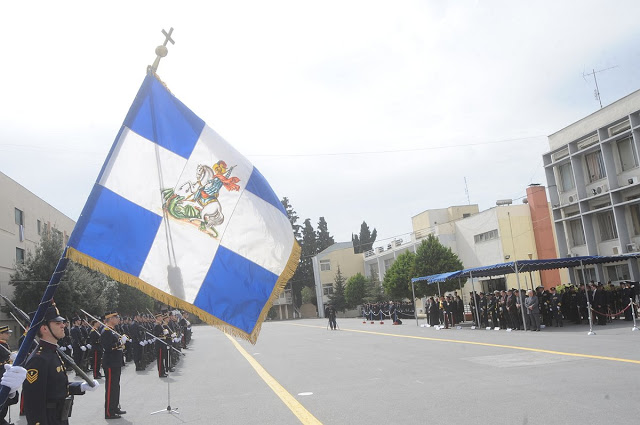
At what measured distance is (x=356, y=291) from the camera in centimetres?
7106

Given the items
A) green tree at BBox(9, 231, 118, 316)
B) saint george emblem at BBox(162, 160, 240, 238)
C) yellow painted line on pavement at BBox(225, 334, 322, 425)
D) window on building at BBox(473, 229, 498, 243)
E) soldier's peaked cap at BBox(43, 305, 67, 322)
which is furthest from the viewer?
window on building at BBox(473, 229, 498, 243)

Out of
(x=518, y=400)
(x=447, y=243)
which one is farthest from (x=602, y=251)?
(x=518, y=400)

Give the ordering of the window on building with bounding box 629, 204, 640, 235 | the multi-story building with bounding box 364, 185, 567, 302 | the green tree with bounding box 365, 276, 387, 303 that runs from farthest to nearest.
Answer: the green tree with bounding box 365, 276, 387, 303 → the multi-story building with bounding box 364, 185, 567, 302 → the window on building with bounding box 629, 204, 640, 235

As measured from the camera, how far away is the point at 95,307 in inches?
1296

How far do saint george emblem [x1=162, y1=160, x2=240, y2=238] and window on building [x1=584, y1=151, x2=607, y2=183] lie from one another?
94.6ft

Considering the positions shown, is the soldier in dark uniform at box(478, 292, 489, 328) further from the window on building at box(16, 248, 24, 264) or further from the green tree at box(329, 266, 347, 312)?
→ the green tree at box(329, 266, 347, 312)

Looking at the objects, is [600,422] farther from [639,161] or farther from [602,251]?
[602,251]

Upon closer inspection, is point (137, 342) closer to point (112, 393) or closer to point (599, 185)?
point (112, 393)

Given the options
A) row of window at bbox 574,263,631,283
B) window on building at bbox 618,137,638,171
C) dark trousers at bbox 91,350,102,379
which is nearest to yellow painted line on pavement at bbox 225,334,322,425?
dark trousers at bbox 91,350,102,379

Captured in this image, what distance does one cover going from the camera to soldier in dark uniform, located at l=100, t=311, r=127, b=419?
29.9ft

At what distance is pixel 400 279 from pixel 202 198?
4782 cm

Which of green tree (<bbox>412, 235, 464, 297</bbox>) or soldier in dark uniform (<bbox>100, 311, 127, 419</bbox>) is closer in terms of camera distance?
soldier in dark uniform (<bbox>100, 311, 127, 419</bbox>)

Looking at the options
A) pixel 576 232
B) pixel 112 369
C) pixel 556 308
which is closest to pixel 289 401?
pixel 112 369

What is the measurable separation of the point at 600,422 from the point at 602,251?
89.9 ft
